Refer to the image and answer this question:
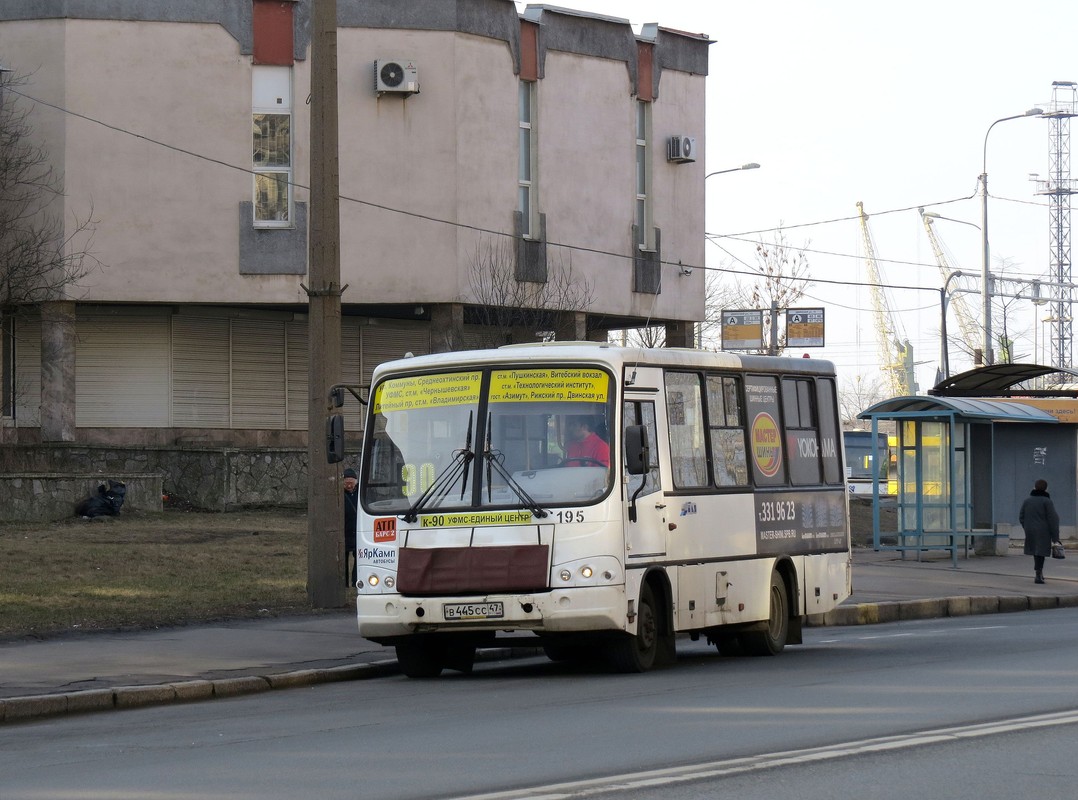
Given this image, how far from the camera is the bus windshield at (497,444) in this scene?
1366 centimetres

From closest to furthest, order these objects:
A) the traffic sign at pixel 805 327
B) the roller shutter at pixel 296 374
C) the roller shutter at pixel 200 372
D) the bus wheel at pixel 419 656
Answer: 1. the bus wheel at pixel 419 656
2. the roller shutter at pixel 200 372
3. the traffic sign at pixel 805 327
4. the roller shutter at pixel 296 374

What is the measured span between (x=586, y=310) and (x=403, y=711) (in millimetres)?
27748

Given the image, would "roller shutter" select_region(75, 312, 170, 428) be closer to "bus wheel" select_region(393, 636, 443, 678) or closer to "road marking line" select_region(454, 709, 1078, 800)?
"bus wheel" select_region(393, 636, 443, 678)

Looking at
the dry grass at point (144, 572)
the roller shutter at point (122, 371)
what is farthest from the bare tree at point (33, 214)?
the dry grass at point (144, 572)

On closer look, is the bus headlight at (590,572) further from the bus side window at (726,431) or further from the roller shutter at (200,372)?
the roller shutter at (200,372)

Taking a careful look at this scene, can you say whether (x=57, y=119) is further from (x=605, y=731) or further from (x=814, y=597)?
(x=605, y=731)

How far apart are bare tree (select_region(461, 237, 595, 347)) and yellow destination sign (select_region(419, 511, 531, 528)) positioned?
23.2m

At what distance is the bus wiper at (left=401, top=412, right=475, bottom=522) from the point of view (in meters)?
13.8

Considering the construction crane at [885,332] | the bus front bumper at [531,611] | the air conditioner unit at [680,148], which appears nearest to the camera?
the bus front bumper at [531,611]

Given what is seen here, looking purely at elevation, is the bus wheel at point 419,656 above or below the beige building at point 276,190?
below

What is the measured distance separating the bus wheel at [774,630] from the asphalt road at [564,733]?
2.75ft

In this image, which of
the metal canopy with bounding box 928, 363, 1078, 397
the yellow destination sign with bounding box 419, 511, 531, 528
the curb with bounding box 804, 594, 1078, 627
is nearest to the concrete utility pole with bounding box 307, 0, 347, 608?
the yellow destination sign with bounding box 419, 511, 531, 528

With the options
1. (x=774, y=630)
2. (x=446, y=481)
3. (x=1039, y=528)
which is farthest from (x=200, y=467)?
(x=446, y=481)

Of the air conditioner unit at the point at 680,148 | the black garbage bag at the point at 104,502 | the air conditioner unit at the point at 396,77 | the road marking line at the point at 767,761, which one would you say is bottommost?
the road marking line at the point at 767,761
